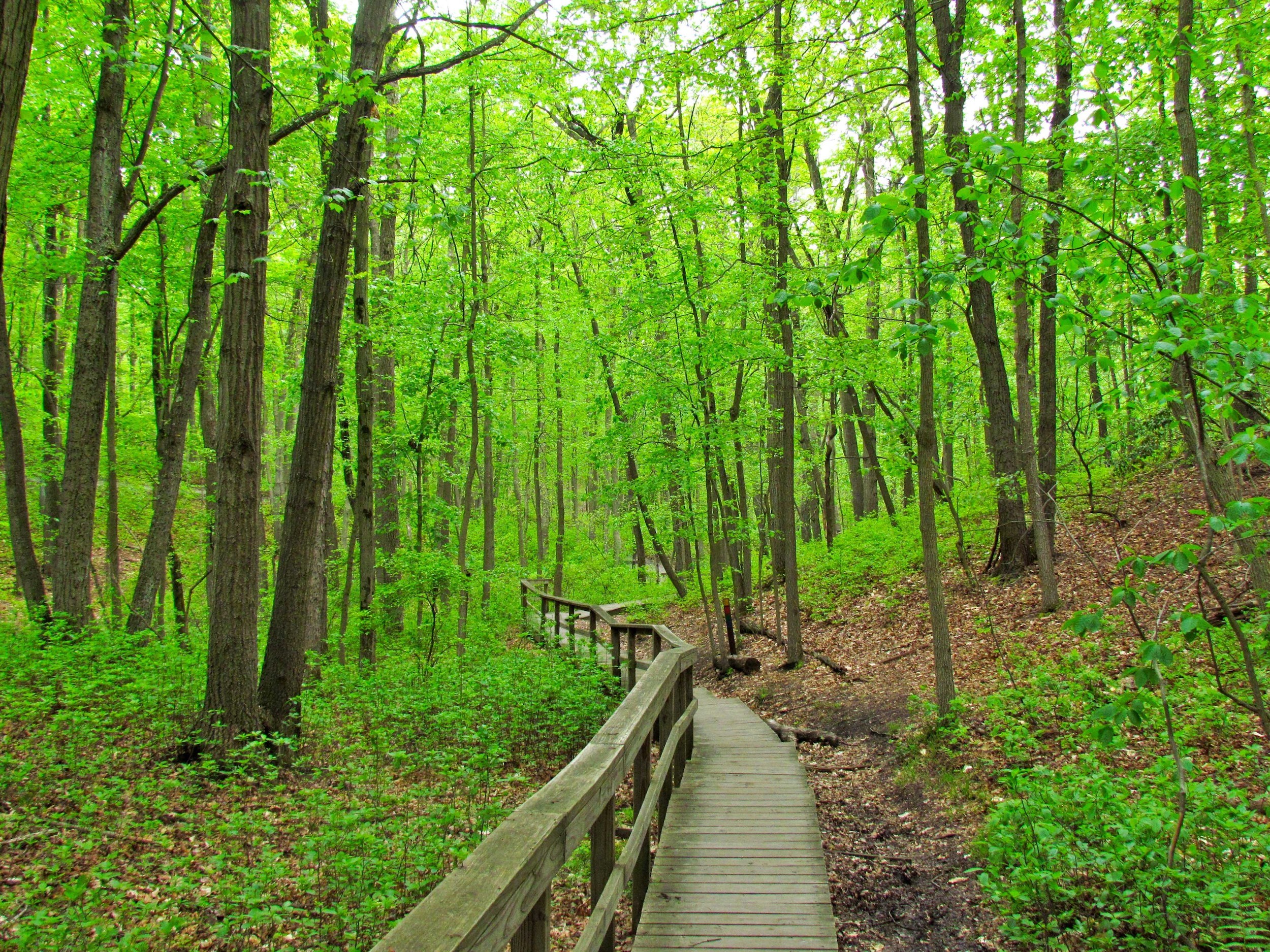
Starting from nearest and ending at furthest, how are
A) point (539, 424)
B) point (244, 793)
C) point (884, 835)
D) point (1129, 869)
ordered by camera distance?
point (1129, 869) → point (884, 835) → point (244, 793) → point (539, 424)

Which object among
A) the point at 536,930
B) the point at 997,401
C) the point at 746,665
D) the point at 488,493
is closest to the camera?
the point at 536,930

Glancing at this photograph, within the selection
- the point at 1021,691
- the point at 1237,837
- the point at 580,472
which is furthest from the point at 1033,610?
the point at 580,472

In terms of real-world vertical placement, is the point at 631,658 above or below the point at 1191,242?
below

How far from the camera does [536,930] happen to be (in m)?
2.28

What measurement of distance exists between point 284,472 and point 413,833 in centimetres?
2671

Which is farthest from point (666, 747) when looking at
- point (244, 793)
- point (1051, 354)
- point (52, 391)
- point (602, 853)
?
point (52, 391)

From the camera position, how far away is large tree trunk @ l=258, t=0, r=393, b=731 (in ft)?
23.3

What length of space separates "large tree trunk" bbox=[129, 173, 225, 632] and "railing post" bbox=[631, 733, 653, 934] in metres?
9.19

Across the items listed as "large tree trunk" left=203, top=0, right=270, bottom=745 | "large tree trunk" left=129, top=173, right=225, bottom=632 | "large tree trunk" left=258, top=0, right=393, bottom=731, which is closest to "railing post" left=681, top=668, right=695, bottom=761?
"large tree trunk" left=258, top=0, right=393, bottom=731

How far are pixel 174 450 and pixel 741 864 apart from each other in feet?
33.3

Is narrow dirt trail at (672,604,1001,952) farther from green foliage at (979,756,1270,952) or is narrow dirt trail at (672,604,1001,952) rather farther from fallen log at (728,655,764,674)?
fallen log at (728,655,764,674)

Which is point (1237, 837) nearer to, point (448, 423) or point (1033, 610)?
point (1033, 610)

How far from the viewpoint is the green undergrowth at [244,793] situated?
362 centimetres

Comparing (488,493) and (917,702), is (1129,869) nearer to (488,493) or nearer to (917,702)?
(917,702)
